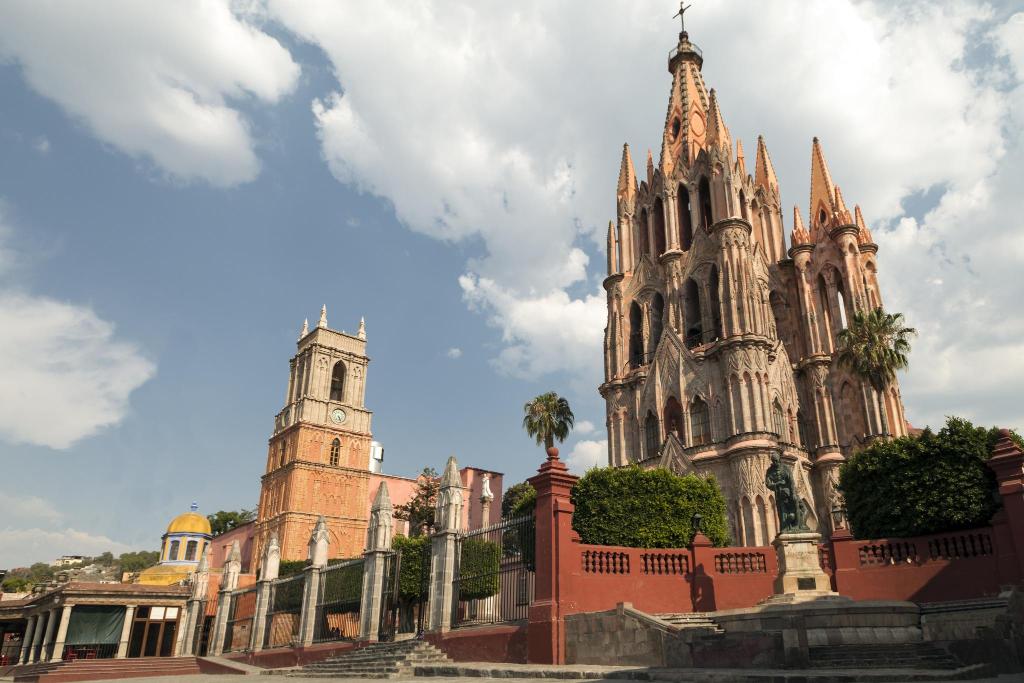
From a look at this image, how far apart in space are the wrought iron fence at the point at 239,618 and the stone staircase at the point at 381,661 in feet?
31.3

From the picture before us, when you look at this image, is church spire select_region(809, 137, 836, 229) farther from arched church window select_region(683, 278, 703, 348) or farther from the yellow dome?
the yellow dome

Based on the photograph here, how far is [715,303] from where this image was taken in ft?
127

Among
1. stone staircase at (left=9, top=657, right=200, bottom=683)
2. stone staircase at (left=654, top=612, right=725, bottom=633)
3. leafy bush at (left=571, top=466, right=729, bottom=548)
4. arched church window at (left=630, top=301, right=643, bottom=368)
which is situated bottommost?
stone staircase at (left=9, top=657, right=200, bottom=683)

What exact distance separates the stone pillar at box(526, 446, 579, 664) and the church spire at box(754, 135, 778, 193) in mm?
34495

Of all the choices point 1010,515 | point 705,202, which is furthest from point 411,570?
point 705,202

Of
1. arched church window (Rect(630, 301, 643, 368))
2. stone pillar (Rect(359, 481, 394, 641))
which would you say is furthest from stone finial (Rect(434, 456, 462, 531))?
arched church window (Rect(630, 301, 643, 368))

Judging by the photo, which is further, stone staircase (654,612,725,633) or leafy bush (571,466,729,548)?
leafy bush (571,466,729,548)

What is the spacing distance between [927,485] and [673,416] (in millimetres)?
17274

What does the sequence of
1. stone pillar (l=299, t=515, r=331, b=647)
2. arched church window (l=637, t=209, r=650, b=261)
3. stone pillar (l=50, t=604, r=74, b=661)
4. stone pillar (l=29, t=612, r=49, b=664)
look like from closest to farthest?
stone pillar (l=299, t=515, r=331, b=647) → stone pillar (l=50, t=604, r=74, b=661) → stone pillar (l=29, t=612, r=49, b=664) → arched church window (l=637, t=209, r=650, b=261)

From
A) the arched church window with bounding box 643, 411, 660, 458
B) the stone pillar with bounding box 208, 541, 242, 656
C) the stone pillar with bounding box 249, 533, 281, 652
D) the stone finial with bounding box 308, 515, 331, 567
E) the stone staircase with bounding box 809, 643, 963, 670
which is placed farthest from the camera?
the arched church window with bounding box 643, 411, 660, 458

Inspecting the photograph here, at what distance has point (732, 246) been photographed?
37.2 metres

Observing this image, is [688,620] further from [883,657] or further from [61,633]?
[61,633]

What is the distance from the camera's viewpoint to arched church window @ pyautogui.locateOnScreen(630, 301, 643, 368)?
41.2 metres

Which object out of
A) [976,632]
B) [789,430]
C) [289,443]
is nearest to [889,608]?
[976,632]
